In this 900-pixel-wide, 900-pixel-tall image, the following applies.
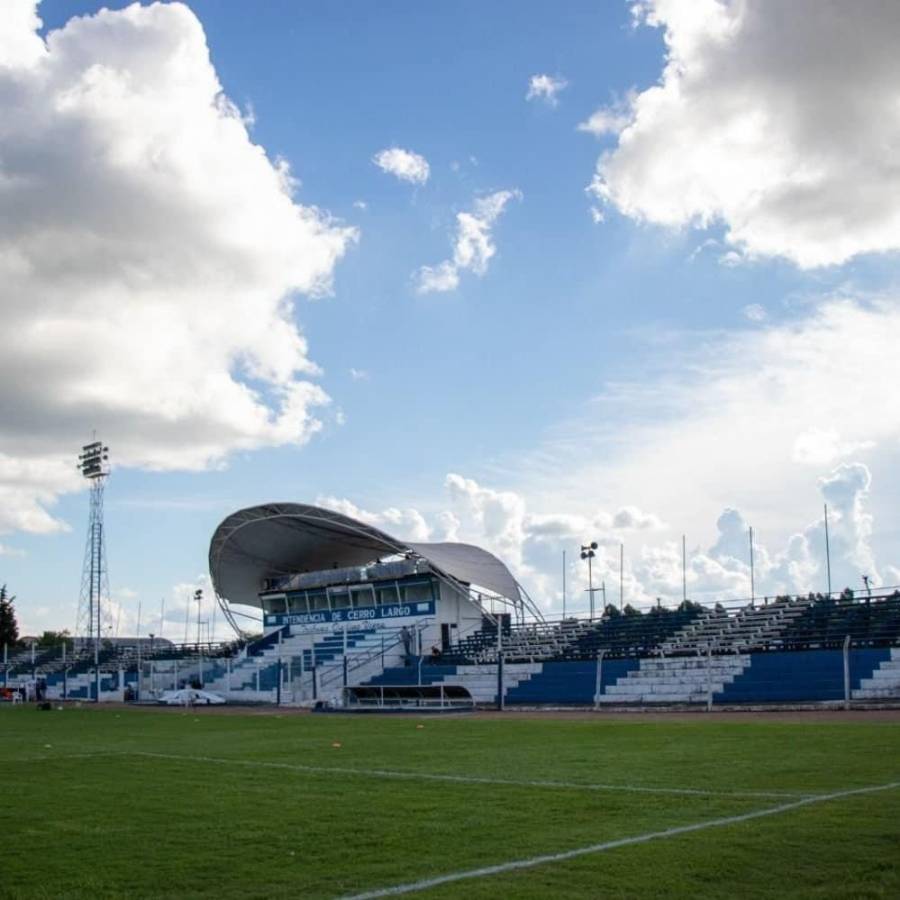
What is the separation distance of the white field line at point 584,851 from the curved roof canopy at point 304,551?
5062cm

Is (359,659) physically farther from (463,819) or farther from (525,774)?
(463,819)

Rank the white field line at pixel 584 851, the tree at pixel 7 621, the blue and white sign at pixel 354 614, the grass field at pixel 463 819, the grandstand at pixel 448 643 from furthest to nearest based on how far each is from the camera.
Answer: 1. the tree at pixel 7 621
2. the blue and white sign at pixel 354 614
3. the grandstand at pixel 448 643
4. the grass field at pixel 463 819
5. the white field line at pixel 584 851

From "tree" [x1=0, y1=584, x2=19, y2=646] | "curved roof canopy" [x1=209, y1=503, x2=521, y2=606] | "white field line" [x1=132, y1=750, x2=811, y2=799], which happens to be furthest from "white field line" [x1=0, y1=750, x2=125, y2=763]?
"tree" [x1=0, y1=584, x2=19, y2=646]

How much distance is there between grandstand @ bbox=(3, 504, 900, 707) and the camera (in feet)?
123

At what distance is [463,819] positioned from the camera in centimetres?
1053

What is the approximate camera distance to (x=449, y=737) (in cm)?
2367

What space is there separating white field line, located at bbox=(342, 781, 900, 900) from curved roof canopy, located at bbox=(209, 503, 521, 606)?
166 ft

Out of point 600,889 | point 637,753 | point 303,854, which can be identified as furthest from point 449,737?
point 600,889

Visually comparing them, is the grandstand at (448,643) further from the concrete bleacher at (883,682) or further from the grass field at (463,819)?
the grass field at (463,819)

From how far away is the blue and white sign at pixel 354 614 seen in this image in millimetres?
62125

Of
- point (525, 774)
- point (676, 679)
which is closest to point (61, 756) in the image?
point (525, 774)

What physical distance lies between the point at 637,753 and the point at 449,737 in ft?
23.1

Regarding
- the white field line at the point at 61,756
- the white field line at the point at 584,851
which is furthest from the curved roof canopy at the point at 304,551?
the white field line at the point at 584,851

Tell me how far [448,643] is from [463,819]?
162 ft
